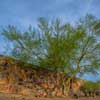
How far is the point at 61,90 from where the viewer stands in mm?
30078

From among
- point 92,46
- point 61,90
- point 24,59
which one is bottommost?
point 61,90

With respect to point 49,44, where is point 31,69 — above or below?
below

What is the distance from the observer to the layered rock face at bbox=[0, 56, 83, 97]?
2498 centimetres

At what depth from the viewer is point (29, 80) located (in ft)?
88.6

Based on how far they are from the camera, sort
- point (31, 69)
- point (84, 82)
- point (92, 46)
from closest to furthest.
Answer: point (31, 69) → point (92, 46) → point (84, 82)

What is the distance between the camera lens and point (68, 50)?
2753 centimetres

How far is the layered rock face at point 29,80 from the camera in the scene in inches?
984

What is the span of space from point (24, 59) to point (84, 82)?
11.3m

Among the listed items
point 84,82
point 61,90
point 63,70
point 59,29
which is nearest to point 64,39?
point 59,29

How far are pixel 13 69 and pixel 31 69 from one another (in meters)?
2.26

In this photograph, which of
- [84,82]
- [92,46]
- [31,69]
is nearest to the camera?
[31,69]

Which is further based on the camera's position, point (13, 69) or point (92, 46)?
point (92, 46)

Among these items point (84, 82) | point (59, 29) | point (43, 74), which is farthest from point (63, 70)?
point (84, 82)

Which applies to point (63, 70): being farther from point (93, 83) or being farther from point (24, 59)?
point (93, 83)
